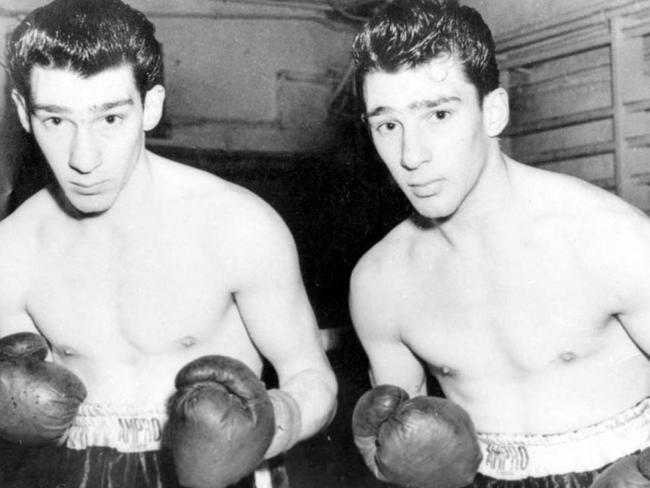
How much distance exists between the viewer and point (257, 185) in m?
4.83

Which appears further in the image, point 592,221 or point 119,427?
point 119,427

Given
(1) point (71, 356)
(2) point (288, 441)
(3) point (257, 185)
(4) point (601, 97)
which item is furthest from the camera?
(3) point (257, 185)

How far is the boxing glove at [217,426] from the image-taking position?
1371 mm

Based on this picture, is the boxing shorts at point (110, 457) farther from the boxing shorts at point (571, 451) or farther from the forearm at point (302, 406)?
the boxing shorts at point (571, 451)

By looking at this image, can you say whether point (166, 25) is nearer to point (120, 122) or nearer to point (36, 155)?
point (36, 155)

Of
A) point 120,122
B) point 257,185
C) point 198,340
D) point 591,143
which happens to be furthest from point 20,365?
point 591,143

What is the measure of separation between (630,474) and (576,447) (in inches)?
12.9

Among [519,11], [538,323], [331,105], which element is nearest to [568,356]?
[538,323]

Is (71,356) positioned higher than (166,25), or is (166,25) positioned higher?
(166,25)

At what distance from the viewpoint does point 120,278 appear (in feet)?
6.11

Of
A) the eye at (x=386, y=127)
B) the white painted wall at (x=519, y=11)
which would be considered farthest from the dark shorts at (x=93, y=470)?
the white painted wall at (x=519, y=11)

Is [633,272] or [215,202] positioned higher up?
[215,202]

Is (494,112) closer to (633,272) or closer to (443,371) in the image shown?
(633,272)

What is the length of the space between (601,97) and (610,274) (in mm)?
3213
